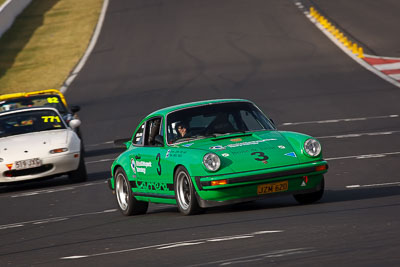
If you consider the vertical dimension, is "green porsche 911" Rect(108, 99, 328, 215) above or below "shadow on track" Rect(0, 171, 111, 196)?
above

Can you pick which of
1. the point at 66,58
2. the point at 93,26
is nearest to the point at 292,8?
the point at 93,26

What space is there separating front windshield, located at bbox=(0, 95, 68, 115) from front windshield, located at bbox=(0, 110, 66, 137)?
3.21 m

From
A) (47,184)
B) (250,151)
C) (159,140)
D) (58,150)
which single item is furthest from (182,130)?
(47,184)

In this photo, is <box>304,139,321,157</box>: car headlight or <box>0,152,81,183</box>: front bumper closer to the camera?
<box>304,139,321,157</box>: car headlight

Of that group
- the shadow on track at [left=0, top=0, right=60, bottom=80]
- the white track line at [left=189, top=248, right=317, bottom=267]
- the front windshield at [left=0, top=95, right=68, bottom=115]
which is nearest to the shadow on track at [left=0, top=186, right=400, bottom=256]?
the white track line at [left=189, top=248, right=317, bottom=267]

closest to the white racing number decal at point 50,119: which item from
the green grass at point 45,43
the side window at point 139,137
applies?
the side window at point 139,137

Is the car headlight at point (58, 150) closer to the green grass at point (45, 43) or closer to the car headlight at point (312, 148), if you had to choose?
the car headlight at point (312, 148)

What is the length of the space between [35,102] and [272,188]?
11887mm

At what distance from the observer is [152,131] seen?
1240 cm

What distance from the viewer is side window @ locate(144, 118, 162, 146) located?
12328 mm

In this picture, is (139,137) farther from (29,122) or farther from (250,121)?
(29,122)

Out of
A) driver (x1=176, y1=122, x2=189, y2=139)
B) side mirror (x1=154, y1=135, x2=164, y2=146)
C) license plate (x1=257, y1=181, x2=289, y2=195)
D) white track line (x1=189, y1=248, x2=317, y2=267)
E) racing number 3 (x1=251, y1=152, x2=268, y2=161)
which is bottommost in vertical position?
license plate (x1=257, y1=181, x2=289, y2=195)

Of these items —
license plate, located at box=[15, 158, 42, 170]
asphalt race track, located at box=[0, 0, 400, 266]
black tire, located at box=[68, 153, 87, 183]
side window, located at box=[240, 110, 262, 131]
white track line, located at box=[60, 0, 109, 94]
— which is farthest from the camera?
→ white track line, located at box=[60, 0, 109, 94]

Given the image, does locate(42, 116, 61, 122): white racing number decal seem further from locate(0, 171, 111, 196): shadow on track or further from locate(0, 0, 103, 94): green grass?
locate(0, 0, 103, 94): green grass
